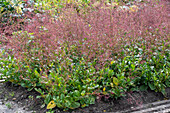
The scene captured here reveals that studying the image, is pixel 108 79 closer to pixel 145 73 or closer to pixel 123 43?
pixel 145 73

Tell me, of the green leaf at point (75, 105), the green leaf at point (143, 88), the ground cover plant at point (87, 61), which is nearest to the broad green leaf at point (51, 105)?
the ground cover plant at point (87, 61)

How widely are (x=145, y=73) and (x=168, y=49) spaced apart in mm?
824

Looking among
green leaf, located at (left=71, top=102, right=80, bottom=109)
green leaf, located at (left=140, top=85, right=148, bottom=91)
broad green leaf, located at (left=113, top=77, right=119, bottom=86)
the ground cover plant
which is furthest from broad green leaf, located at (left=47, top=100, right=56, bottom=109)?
green leaf, located at (left=140, top=85, right=148, bottom=91)

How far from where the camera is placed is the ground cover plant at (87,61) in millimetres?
2553

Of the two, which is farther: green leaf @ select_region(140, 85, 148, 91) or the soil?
green leaf @ select_region(140, 85, 148, 91)

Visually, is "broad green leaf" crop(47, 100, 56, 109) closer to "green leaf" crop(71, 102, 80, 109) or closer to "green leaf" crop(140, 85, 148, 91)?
"green leaf" crop(71, 102, 80, 109)

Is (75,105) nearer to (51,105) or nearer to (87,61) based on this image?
(51,105)

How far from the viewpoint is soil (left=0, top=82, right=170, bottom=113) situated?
2555 mm

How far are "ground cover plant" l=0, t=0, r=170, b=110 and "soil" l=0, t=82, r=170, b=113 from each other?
3.5 inches

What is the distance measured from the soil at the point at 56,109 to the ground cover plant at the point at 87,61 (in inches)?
3.5

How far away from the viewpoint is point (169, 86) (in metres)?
2.95

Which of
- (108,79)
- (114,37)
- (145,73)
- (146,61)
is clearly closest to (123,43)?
(114,37)

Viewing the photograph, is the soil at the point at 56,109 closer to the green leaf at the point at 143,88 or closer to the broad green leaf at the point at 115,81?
the green leaf at the point at 143,88

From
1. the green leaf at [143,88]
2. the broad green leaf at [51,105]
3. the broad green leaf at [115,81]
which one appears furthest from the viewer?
the green leaf at [143,88]
